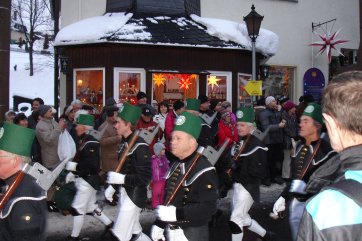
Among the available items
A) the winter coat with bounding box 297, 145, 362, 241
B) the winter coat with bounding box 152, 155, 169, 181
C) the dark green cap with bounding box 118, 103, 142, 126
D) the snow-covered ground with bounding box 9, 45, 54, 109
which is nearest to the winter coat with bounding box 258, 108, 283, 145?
the winter coat with bounding box 152, 155, 169, 181

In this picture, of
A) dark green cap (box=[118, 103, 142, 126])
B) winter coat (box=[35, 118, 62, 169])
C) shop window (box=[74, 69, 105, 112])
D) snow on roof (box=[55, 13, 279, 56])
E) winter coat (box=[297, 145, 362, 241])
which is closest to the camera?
winter coat (box=[297, 145, 362, 241])

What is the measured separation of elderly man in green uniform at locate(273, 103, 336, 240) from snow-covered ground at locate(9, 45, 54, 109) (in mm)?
34882

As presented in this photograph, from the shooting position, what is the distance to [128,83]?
504 inches

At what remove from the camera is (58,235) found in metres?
6.91

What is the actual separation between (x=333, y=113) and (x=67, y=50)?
12414mm

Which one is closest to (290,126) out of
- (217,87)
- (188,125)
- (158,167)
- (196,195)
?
(217,87)

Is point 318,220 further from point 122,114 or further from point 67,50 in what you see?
point 67,50

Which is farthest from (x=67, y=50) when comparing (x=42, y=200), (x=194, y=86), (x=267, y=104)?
(x=42, y=200)

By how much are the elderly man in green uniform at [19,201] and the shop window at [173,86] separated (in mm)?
9776

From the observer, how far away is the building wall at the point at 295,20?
17266 millimetres

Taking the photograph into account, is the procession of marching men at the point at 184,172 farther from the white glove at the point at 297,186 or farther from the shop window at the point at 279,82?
the shop window at the point at 279,82

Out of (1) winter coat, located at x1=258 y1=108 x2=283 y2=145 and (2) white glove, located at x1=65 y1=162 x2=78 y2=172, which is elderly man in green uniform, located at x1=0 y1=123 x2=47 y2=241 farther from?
(1) winter coat, located at x1=258 y1=108 x2=283 y2=145

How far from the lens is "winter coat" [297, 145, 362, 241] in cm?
161

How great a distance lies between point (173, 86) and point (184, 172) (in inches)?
377
